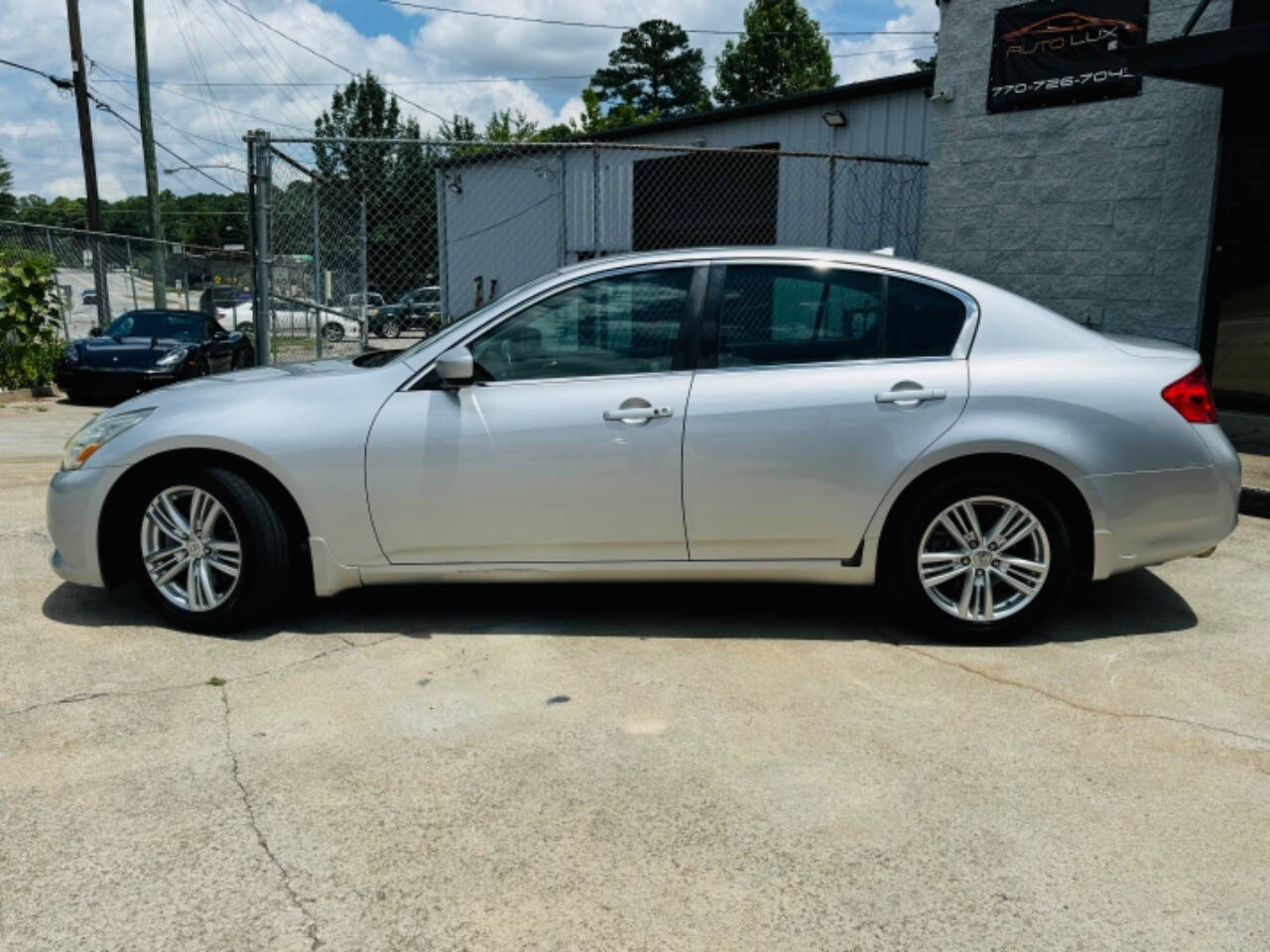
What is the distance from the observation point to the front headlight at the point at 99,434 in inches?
172

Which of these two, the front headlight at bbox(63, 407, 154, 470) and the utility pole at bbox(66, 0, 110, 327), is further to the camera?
the utility pole at bbox(66, 0, 110, 327)

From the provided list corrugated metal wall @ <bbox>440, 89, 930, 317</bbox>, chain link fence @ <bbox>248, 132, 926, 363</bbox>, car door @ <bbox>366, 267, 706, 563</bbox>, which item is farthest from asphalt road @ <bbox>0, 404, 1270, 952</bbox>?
corrugated metal wall @ <bbox>440, 89, 930, 317</bbox>

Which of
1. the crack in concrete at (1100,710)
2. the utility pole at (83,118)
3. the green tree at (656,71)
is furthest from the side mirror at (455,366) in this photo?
the green tree at (656,71)

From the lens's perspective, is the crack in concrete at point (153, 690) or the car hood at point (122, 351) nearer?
the crack in concrete at point (153, 690)

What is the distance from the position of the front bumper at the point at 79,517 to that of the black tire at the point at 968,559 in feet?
10.3

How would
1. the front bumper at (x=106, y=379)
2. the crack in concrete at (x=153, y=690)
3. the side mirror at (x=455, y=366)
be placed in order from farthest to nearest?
the front bumper at (x=106, y=379)
the side mirror at (x=455, y=366)
the crack in concrete at (x=153, y=690)

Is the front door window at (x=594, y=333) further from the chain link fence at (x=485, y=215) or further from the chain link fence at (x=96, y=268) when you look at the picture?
the chain link fence at (x=96, y=268)

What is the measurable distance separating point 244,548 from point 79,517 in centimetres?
72

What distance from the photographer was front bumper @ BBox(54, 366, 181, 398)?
13414mm

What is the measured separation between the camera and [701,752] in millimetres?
3354

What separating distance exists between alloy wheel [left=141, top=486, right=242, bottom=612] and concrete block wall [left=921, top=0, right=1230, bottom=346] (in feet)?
26.3

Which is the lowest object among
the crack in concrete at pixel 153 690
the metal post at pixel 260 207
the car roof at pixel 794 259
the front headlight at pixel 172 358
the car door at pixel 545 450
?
the crack in concrete at pixel 153 690

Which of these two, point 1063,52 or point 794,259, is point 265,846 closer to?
point 794,259

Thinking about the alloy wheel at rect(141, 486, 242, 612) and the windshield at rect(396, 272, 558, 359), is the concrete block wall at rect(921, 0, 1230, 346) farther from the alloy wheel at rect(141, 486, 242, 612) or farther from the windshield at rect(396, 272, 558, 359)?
the alloy wheel at rect(141, 486, 242, 612)
